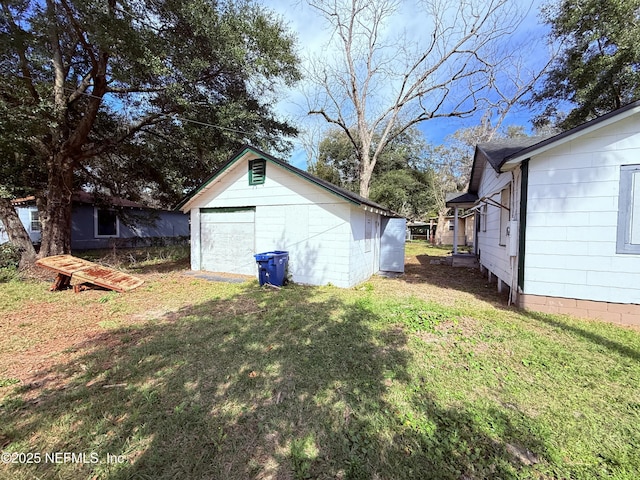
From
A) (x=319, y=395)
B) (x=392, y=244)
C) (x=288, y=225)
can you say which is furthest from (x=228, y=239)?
(x=319, y=395)

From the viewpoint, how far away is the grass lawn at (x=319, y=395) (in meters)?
2.00

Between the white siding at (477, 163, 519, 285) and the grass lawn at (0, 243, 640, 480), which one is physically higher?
the white siding at (477, 163, 519, 285)

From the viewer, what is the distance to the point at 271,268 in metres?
7.44

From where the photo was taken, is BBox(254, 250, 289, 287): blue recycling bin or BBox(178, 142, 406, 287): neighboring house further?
BBox(178, 142, 406, 287): neighboring house

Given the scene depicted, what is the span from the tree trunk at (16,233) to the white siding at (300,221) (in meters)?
6.46

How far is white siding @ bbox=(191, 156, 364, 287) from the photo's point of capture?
7480 mm

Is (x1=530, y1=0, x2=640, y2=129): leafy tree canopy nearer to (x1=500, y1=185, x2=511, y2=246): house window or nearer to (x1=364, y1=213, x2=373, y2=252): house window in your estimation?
(x1=500, y1=185, x2=511, y2=246): house window

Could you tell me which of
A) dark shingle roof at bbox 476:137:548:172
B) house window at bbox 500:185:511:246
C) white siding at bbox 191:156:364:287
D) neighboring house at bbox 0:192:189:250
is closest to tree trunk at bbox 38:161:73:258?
neighboring house at bbox 0:192:189:250

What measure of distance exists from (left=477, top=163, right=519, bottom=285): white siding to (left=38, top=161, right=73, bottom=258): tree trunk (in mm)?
13130

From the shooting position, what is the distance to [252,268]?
9180mm

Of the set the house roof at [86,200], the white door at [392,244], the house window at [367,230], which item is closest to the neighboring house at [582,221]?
the house window at [367,230]

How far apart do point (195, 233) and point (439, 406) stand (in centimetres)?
984

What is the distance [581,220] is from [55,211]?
45.9 ft

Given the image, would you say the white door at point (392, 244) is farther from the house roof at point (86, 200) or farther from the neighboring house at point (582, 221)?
the house roof at point (86, 200)
